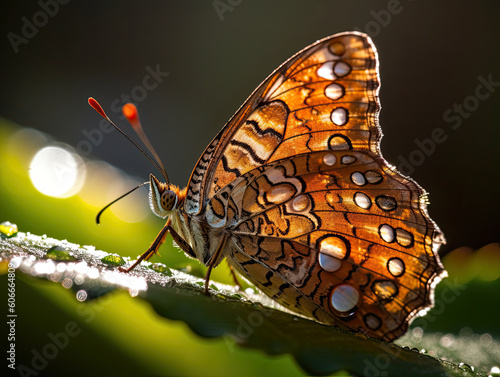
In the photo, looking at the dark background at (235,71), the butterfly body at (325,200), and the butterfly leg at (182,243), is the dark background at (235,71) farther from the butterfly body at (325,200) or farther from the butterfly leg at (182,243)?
the butterfly leg at (182,243)

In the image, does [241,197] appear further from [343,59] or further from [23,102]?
[23,102]

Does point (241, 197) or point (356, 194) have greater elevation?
point (356, 194)

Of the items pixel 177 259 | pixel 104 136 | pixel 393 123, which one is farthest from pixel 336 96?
pixel 104 136

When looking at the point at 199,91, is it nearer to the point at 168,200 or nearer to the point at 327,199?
the point at 168,200

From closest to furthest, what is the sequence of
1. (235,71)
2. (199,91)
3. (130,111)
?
(130,111), (235,71), (199,91)

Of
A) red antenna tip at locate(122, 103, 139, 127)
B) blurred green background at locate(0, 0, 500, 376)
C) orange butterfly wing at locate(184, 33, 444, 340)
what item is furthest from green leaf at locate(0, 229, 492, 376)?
blurred green background at locate(0, 0, 500, 376)

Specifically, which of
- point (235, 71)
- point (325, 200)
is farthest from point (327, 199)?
point (235, 71)
